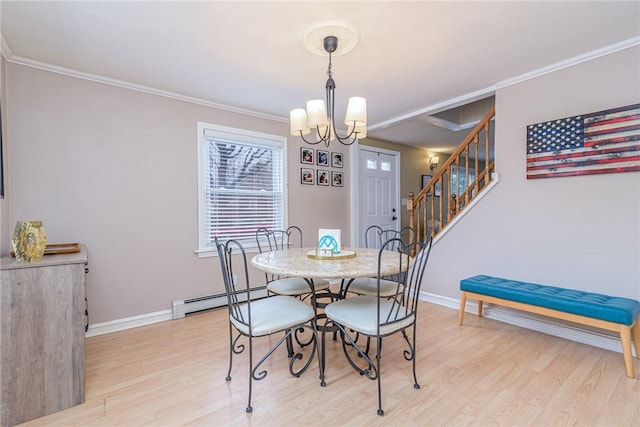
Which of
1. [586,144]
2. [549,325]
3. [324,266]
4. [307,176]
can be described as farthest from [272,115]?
[549,325]

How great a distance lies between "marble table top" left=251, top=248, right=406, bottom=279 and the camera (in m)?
1.68

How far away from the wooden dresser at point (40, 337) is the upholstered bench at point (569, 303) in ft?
9.94

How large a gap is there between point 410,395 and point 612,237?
2.09 metres

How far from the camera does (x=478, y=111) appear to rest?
474cm

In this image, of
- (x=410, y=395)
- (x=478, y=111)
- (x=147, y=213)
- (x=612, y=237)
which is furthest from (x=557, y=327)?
(x=147, y=213)

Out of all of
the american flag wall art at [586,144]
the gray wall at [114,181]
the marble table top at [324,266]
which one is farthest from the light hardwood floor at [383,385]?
the american flag wall art at [586,144]

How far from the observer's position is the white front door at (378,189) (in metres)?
4.82

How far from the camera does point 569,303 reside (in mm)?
2184

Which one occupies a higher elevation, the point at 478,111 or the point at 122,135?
the point at 478,111

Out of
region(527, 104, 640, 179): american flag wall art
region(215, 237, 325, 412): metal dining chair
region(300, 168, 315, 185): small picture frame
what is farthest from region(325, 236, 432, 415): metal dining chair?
region(300, 168, 315, 185): small picture frame

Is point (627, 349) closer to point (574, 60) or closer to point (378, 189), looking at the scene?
point (574, 60)

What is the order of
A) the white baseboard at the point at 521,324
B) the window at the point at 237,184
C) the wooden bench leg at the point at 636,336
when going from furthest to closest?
the window at the point at 237,184
the white baseboard at the point at 521,324
the wooden bench leg at the point at 636,336

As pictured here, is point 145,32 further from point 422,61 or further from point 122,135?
point 422,61

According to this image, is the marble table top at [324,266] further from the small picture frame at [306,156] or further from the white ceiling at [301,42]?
the small picture frame at [306,156]
